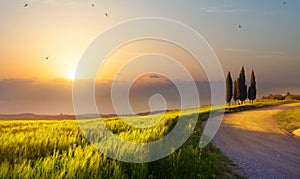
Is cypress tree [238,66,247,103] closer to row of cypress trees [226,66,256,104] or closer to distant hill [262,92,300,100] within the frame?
row of cypress trees [226,66,256,104]

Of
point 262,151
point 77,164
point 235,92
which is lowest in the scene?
point 262,151

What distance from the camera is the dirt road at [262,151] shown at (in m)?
15.6

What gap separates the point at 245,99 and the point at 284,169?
7113 cm

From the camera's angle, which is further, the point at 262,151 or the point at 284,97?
the point at 284,97

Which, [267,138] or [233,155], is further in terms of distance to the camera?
[267,138]

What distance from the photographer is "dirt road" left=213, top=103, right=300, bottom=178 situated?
1560cm

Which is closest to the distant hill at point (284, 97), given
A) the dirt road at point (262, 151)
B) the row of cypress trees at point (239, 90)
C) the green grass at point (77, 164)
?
the row of cypress trees at point (239, 90)

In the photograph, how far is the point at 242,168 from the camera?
15773mm

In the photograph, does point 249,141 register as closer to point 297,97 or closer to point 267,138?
point 267,138

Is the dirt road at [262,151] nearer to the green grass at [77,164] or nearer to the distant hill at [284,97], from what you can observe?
the green grass at [77,164]

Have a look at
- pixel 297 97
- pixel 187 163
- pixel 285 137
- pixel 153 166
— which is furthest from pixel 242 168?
pixel 297 97

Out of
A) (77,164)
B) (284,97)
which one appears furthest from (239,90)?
(77,164)

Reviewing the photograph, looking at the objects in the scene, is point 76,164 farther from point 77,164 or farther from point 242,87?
point 242,87

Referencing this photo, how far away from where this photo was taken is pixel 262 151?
812 inches
